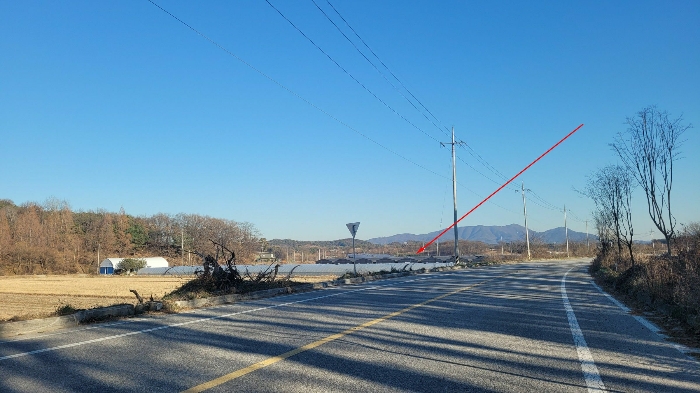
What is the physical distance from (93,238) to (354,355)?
102 meters

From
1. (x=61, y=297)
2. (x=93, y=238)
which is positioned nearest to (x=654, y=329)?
(x=61, y=297)

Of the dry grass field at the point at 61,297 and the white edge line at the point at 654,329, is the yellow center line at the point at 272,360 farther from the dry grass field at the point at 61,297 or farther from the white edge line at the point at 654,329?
the dry grass field at the point at 61,297

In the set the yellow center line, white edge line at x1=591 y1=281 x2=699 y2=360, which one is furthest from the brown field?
white edge line at x1=591 y1=281 x2=699 y2=360

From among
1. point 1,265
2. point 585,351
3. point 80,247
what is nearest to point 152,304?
point 585,351

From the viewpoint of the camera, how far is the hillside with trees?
82.6 metres

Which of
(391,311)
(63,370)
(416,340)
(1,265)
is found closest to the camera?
(63,370)

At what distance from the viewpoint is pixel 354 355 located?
695 centimetres

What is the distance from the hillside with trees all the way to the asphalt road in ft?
244

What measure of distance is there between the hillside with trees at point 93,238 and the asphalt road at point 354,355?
74.3 m

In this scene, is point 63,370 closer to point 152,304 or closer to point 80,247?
point 152,304

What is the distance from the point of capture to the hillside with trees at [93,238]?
271ft

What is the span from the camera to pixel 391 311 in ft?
39.1

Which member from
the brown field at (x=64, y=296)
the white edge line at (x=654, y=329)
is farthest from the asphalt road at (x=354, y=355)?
the brown field at (x=64, y=296)

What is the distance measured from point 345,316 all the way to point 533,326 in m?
3.69
